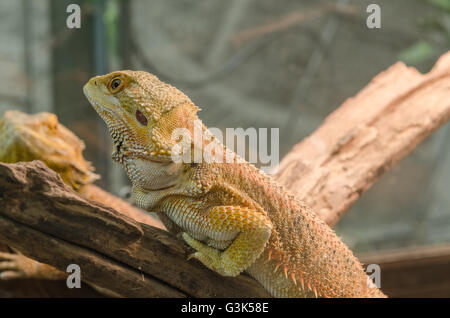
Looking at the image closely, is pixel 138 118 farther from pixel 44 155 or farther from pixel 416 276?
pixel 416 276

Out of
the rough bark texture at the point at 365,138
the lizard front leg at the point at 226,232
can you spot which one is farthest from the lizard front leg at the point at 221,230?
the rough bark texture at the point at 365,138

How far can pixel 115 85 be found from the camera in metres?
1.90

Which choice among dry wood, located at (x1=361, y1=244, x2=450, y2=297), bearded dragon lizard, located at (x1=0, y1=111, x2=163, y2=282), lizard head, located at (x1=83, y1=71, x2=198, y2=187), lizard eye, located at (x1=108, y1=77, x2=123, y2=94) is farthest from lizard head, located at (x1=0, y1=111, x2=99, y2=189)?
dry wood, located at (x1=361, y1=244, x2=450, y2=297)

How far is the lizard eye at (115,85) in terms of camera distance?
1894 millimetres

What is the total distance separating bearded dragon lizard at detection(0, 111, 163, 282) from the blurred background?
3.34ft

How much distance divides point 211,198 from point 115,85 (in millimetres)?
723

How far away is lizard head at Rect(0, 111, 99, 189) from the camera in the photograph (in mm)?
2334

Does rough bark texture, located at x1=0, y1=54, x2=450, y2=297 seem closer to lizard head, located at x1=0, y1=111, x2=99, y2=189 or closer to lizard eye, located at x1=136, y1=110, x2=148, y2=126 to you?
lizard eye, located at x1=136, y1=110, x2=148, y2=126

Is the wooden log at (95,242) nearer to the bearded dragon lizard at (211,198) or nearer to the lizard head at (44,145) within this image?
the bearded dragon lizard at (211,198)

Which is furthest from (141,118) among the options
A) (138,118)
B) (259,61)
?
(259,61)

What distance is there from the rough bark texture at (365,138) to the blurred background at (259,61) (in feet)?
3.10
